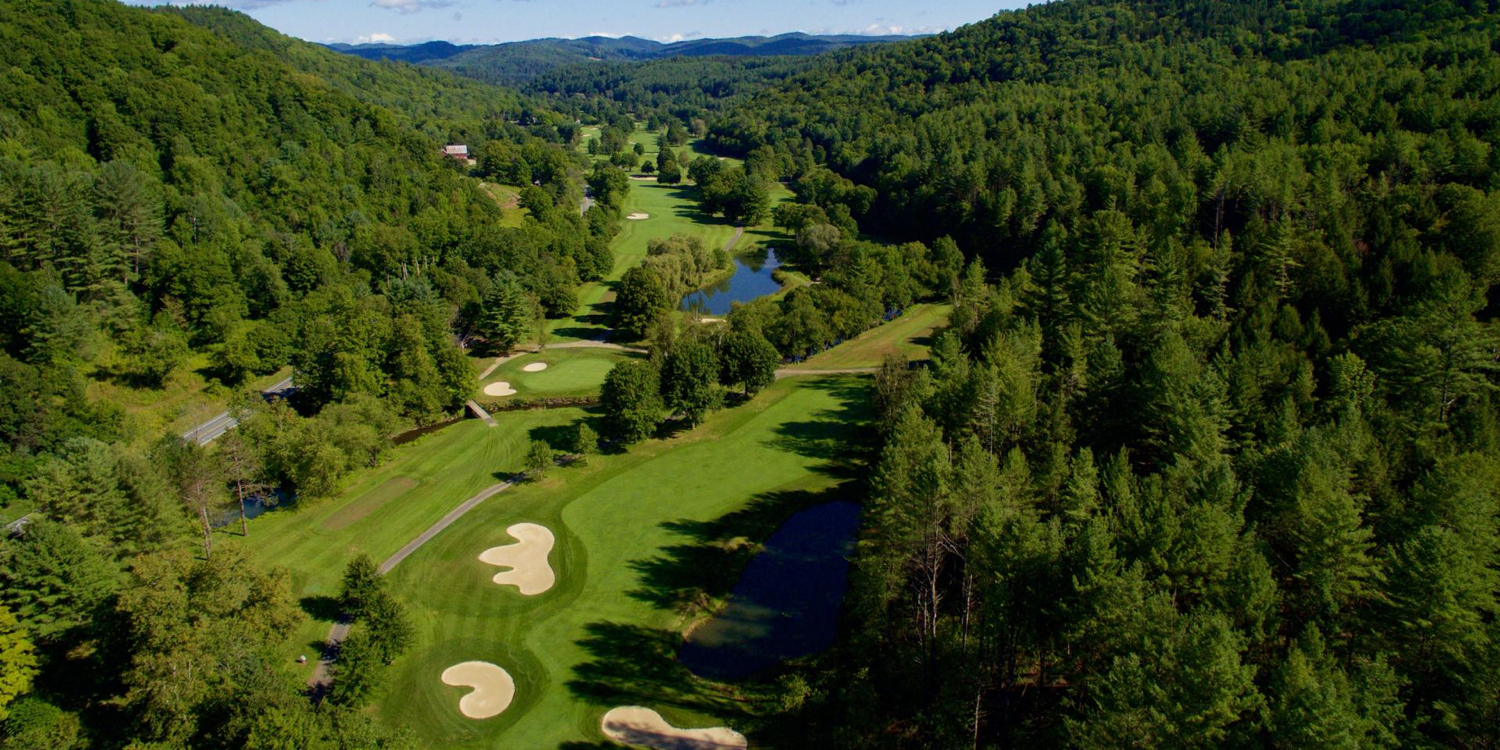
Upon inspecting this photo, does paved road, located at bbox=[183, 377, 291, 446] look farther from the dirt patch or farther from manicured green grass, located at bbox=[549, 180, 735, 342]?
manicured green grass, located at bbox=[549, 180, 735, 342]

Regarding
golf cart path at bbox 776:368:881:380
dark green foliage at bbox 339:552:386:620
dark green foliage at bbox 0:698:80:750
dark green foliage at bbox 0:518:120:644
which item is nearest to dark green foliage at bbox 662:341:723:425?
golf cart path at bbox 776:368:881:380

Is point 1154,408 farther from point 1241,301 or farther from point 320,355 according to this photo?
point 320,355

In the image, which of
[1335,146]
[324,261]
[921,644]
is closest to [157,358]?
[324,261]

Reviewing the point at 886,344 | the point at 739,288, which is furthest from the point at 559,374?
the point at 739,288

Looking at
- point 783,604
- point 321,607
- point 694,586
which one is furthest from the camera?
point 694,586

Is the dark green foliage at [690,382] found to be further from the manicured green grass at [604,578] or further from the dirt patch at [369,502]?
the dirt patch at [369,502]

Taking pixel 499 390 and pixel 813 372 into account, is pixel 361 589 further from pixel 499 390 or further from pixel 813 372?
pixel 813 372

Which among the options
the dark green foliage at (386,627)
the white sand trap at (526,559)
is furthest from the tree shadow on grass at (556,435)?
the dark green foliage at (386,627)
